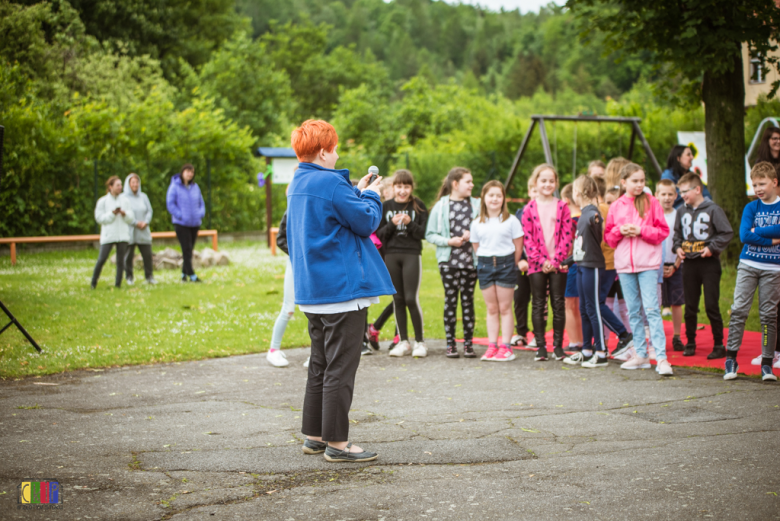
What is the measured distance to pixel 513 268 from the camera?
756cm

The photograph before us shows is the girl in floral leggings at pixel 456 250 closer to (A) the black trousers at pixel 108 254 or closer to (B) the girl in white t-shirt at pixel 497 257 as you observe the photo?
Result: (B) the girl in white t-shirt at pixel 497 257

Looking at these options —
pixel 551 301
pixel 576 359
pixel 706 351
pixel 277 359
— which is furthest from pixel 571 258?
pixel 277 359

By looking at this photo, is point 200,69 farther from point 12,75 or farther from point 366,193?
point 366,193

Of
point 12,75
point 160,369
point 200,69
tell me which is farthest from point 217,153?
point 200,69

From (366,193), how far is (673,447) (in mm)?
2447

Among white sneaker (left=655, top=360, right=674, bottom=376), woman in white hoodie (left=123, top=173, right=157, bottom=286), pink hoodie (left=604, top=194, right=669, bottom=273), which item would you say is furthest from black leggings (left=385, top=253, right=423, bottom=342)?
woman in white hoodie (left=123, top=173, right=157, bottom=286)

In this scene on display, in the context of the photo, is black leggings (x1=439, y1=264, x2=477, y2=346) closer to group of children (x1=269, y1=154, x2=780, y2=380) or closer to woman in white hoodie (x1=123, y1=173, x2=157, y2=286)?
group of children (x1=269, y1=154, x2=780, y2=380)

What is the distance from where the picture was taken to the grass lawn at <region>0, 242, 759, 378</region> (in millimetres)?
7738

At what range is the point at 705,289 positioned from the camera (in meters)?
7.69

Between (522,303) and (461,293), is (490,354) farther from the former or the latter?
(522,303)

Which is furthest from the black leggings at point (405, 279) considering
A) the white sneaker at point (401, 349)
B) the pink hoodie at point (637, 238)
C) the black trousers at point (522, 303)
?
the pink hoodie at point (637, 238)

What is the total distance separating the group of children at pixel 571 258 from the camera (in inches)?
274

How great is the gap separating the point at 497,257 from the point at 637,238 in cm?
141

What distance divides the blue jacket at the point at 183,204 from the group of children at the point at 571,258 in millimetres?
7568
